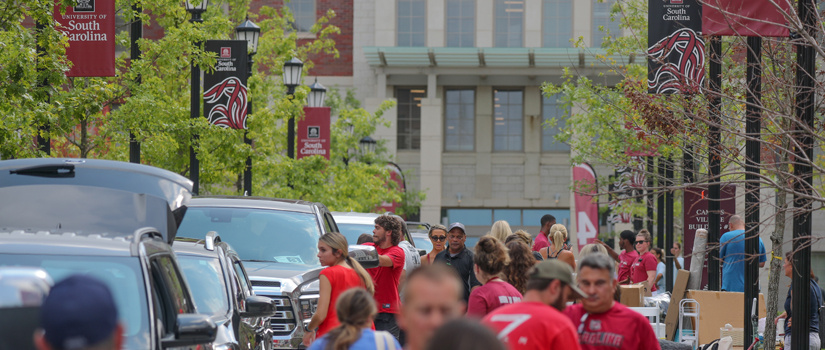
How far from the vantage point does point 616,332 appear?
5.86m

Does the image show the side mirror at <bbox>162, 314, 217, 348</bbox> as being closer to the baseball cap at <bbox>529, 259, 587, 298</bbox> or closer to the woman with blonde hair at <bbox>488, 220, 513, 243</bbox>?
the baseball cap at <bbox>529, 259, 587, 298</bbox>

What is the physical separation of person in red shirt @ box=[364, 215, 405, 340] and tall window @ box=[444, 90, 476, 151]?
44761mm

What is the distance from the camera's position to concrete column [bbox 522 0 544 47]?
2083 inches

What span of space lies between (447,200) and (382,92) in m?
6.55

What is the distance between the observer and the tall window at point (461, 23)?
5312 cm

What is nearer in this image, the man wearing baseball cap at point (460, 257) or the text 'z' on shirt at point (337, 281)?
the text 'z' on shirt at point (337, 281)

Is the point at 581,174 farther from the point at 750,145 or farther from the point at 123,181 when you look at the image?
the point at 123,181

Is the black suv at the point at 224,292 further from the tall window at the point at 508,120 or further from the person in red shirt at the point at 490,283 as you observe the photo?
the tall window at the point at 508,120

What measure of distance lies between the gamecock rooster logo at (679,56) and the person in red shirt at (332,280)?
19.9 feet

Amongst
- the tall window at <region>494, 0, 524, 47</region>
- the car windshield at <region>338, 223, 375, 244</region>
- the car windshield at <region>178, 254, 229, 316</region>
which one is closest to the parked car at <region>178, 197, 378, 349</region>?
the car windshield at <region>178, 254, 229, 316</region>

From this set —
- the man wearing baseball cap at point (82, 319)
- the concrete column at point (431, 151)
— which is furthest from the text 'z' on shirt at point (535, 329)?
the concrete column at point (431, 151)

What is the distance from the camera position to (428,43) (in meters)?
53.0

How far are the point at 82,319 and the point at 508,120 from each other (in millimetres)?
53106

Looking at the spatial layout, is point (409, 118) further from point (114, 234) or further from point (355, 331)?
point (355, 331)
